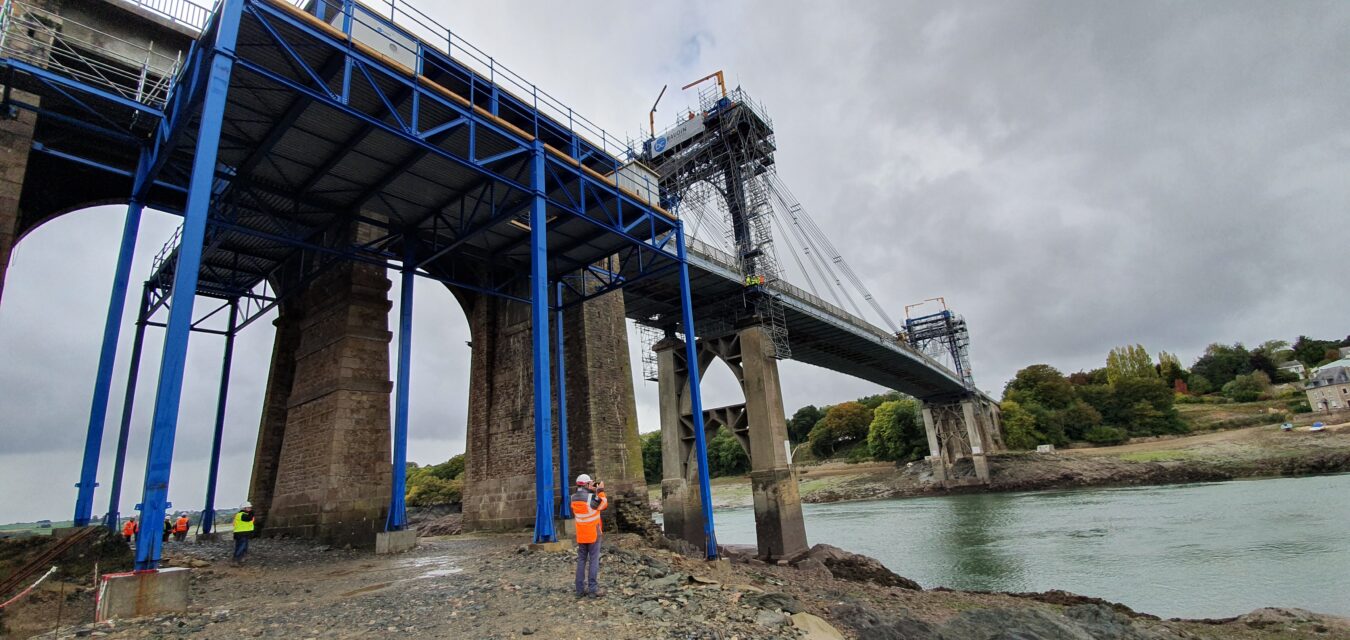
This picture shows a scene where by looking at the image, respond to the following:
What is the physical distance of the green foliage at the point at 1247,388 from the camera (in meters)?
67.2

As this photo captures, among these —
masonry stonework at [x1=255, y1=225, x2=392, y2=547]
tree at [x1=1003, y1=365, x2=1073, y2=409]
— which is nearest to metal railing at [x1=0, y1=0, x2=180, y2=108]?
masonry stonework at [x1=255, y1=225, x2=392, y2=547]

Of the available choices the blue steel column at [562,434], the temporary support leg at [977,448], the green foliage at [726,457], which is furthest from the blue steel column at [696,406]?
the green foliage at [726,457]

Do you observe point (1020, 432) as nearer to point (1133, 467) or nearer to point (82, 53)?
point (1133, 467)

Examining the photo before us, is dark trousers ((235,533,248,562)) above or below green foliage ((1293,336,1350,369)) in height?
below

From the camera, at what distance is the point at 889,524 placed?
3316cm

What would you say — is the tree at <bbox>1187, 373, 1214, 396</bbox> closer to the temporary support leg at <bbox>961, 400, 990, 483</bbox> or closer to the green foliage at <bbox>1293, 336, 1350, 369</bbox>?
the green foliage at <bbox>1293, 336, 1350, 369</bbox>

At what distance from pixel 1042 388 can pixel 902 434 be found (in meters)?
18.6

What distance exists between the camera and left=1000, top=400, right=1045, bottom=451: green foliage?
62.0m

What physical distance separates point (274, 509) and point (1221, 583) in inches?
886

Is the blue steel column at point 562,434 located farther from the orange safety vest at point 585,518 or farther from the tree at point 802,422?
the tree at point 802,422

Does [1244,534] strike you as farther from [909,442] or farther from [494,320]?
[909,442]

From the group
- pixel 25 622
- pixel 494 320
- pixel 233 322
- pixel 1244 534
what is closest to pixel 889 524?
pixel 1244 534

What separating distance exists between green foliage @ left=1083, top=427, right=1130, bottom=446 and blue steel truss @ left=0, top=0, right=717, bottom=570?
212 feet

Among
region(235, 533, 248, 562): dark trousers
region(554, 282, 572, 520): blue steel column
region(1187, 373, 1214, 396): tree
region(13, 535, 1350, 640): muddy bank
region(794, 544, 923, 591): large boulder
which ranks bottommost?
region(794, 544, 923, 591): large boulder
